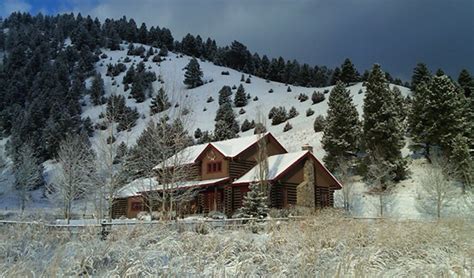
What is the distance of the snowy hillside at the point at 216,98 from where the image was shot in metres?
59.0

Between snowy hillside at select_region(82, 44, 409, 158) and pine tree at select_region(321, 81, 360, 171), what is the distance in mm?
4587

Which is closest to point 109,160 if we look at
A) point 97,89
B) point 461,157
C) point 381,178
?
point 381,178

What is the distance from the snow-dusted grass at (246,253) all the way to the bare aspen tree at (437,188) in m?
20.2

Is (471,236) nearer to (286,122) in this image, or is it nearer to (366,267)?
(366,267)

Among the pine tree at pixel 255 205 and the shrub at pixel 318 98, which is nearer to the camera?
the pine tree at pixel 255 205

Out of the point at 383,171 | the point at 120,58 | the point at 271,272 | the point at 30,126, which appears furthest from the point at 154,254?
the point at 120,58

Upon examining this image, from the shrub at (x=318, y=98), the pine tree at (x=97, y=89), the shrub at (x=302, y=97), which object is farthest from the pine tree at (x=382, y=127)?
the pine tree at (x=97, y=89)

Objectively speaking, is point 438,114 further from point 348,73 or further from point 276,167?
point 348,73

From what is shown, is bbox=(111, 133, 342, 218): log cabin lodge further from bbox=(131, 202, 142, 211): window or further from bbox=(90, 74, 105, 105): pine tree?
bbox=(90, 74, 105, 105): pine tree

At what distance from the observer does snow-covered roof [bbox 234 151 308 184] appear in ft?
117

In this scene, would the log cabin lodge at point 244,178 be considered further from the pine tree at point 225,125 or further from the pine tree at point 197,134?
the pine tree at point 197,134

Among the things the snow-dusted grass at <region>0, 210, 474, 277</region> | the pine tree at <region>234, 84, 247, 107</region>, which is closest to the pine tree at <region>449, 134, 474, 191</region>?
the snow-dusted grass at <region>0, 210, 474, 277</region>

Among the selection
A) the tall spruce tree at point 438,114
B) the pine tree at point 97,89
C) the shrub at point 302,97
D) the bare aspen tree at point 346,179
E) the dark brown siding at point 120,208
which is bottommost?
the dark brown siding at point 120,208

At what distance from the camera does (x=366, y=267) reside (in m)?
7.84
